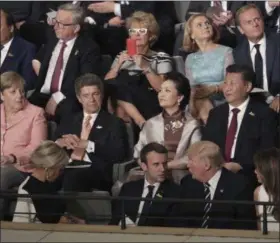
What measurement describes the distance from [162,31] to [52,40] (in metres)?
1.04

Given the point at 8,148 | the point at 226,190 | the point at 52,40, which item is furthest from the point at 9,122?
the point at 226,190

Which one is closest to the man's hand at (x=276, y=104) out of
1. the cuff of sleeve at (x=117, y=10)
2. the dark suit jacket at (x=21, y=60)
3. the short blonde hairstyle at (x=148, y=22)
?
the short blonde hairstyle at (x=148, y=22)

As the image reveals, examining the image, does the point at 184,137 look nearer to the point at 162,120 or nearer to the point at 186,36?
the point at 162,120

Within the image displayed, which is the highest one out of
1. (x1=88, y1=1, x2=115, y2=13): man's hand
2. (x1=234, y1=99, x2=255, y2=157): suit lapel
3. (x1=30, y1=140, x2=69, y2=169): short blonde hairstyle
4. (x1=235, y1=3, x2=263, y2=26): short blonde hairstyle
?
(x1=88, y1=1, x2=115, y2=13): man's hand

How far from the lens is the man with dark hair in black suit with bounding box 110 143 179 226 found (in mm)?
9805

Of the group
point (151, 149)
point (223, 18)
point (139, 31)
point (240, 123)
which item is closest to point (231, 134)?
point (240, 123)

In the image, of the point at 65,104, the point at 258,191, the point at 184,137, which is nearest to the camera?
the point at 258,191

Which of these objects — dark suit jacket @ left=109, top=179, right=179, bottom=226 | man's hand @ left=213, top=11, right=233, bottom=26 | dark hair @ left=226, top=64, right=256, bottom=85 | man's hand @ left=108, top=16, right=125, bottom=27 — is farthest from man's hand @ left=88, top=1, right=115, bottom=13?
dark suit jacket @ left=109, top=179, right=179, bottom=226

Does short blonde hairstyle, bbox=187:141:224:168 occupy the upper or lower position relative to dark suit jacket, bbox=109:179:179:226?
upper

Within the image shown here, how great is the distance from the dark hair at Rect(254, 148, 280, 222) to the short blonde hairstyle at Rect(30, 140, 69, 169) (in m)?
1.58

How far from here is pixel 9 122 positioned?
11148 mm

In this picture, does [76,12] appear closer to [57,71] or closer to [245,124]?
[57,71]

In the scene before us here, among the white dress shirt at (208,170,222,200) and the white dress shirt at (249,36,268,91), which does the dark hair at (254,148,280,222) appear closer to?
the white dress shirt at (208,170,222,200)

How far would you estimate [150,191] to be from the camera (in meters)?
9.95
